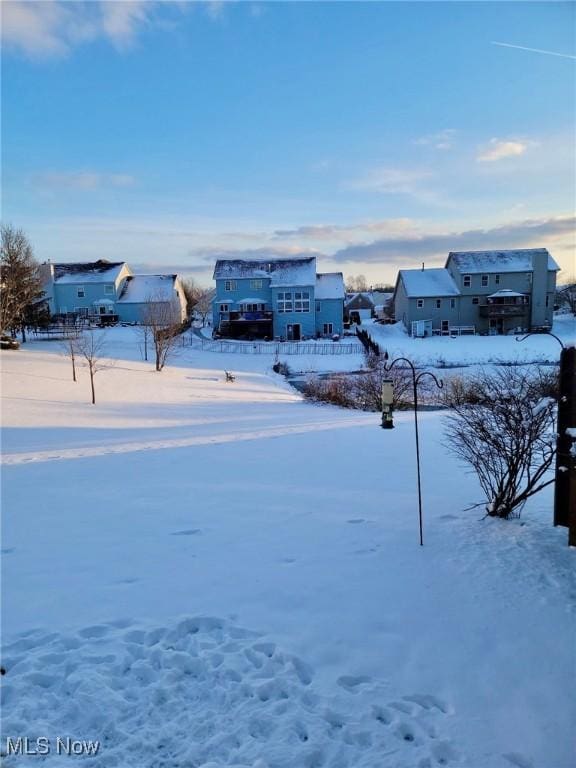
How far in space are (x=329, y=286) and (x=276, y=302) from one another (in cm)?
587

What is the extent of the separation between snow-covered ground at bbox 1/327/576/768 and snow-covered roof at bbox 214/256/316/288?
40.7 metres

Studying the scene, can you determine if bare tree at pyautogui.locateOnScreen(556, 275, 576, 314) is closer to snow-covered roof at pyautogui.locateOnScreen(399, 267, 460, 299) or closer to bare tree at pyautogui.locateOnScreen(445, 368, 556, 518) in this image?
snow-covered roof at pyautogui.locateOnScreen(399, 267, 460, 299)

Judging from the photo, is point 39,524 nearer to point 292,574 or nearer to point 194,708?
point 292,574

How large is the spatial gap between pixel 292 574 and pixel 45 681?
6.85 feet

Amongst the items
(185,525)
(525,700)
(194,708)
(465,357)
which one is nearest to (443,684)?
(525,700)

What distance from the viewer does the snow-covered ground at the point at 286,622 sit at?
2605mm

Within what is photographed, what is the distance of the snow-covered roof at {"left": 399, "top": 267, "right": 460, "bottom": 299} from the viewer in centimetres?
4712

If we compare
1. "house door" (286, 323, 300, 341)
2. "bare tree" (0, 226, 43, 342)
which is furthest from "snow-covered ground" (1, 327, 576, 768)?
"house door" (286, 323, 300, 341)

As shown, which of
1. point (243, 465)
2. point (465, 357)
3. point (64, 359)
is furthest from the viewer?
point (465, 357)

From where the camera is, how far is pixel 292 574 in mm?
4355

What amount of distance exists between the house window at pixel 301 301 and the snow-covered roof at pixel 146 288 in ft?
42.8

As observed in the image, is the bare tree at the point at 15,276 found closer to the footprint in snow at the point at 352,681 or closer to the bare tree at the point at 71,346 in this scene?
the bare tree at the point at 71,346

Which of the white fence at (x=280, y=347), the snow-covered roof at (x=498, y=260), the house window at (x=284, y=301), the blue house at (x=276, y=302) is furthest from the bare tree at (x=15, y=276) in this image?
the snow-covered roof at (x=498, y=260)

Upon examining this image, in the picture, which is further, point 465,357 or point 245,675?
point 465,357
